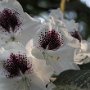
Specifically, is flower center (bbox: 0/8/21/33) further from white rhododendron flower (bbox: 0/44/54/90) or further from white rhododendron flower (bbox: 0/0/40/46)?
white rhododendron flower (bbox: 0/44/54/90)

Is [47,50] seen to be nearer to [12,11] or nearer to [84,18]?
[12,11]

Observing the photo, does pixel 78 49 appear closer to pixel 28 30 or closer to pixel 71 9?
pixel 28 30

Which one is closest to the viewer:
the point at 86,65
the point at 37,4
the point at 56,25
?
the point at 56,25

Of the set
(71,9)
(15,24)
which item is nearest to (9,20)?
(15,24)

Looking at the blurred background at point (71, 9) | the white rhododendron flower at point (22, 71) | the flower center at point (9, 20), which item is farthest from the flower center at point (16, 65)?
the blurred background at point (71, 9)

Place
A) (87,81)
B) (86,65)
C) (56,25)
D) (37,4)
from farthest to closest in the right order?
(37,4) < (86,65) < (56,25) < (87,81)

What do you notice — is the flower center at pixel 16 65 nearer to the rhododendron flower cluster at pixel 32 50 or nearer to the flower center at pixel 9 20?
the rhododendron flower cluster at pixel 32 50

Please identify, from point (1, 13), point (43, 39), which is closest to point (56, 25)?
point (43, 39)
